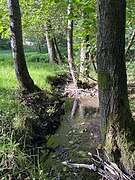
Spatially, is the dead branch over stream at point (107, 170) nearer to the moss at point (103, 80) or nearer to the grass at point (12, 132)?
the grass at point (12, 132)

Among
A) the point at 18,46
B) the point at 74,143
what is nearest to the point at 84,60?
the point at 18,46

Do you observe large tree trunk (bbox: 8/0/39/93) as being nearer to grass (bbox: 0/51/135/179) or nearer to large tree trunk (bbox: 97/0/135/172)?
grass (bbox: 0/51/135/179)

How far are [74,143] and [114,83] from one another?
1.61 meters

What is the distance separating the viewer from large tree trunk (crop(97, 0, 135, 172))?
254 centimetres

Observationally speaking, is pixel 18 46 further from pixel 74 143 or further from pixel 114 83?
pixel 114 83

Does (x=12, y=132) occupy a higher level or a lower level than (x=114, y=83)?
lower

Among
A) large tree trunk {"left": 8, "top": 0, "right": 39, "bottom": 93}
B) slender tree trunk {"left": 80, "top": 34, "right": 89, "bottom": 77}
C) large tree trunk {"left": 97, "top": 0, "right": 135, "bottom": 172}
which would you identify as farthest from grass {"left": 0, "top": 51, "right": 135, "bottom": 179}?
slender tree trunk {"left": 80, "top": 34, "right": 89, "bottom": 77}

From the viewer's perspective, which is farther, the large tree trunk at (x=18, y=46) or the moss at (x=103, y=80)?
the large tree trunk at (x=18, y=46)

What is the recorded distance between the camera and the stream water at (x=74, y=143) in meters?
3.01

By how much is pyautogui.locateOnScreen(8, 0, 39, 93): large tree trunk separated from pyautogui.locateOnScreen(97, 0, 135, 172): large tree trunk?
2685 mm

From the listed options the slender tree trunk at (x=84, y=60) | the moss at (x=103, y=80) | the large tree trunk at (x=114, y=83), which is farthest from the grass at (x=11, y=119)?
the slender tree trunk at (x=84, y=60)

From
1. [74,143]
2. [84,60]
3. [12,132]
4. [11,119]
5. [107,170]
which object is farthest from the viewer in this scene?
[84,60]

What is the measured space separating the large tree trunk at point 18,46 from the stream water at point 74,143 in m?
1.10

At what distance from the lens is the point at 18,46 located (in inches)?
198
